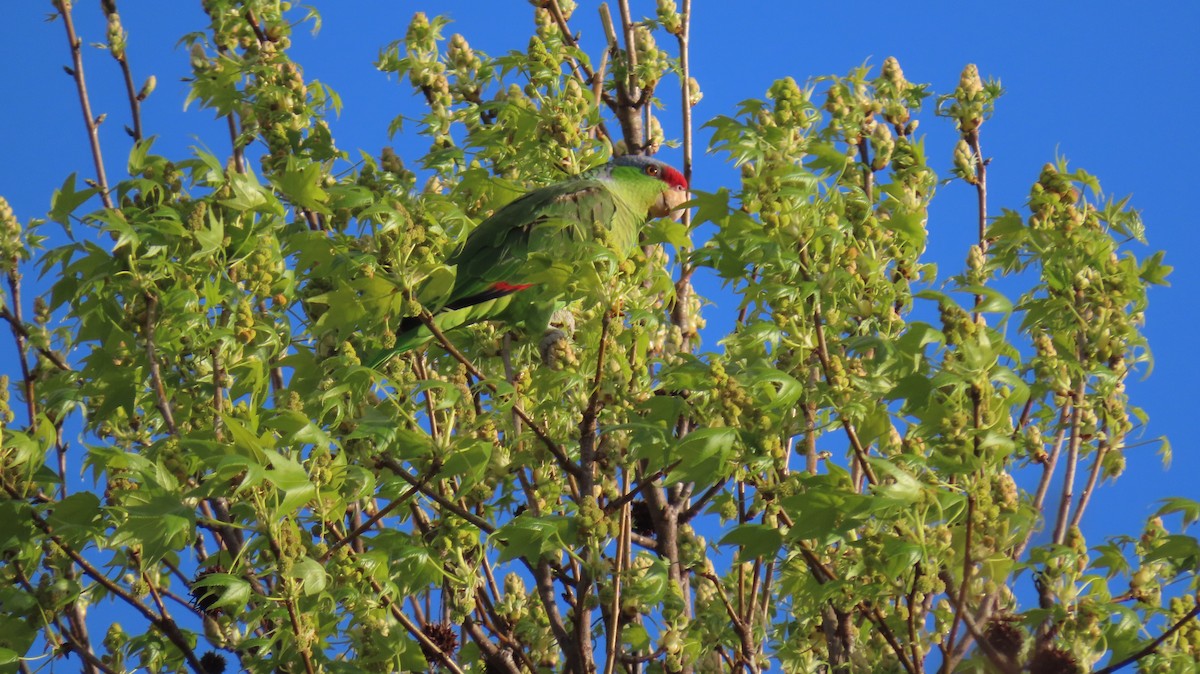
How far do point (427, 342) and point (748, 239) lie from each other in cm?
175

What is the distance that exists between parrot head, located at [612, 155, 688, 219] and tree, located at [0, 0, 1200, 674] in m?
1.03

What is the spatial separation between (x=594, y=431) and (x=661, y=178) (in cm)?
258

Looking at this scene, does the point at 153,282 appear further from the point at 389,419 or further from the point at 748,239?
the point at 748,239

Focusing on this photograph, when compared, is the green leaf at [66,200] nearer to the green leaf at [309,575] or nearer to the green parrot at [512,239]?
the green parrot at [512,239]

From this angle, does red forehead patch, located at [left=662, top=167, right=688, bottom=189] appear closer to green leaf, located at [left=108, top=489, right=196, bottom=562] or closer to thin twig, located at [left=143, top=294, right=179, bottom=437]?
thin twig, located at [left=143, top=294, right=179, bottom=437]

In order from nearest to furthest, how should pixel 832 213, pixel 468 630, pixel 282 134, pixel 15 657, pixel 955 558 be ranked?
pixel 955 558, pixel 832 213, pixel 15 657, pixel 468 630, pixel 282 134

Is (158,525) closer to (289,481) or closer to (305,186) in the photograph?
(289,481)

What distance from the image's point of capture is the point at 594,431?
3133 millimetres

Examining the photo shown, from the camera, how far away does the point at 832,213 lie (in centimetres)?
308

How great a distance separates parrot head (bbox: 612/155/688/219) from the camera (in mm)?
5270

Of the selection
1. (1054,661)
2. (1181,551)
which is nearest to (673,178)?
(1181,551)

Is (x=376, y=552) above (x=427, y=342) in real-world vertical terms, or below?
below

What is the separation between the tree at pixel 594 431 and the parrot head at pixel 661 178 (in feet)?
3.38

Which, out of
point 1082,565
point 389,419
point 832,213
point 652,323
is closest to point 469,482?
point 389,419
